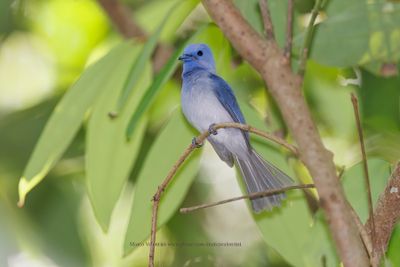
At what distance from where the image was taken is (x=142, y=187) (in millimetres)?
2018

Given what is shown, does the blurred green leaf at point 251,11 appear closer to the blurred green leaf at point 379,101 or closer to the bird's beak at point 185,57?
the bird's beak at point 185,57

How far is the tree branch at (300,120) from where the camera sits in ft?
4.16

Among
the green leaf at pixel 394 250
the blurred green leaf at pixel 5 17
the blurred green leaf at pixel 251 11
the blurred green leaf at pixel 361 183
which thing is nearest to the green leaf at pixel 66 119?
the blurred green leaf at pixel 251 11

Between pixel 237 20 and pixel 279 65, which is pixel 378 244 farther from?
pixel 237 20

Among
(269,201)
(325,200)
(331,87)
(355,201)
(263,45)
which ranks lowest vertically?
(331,87)

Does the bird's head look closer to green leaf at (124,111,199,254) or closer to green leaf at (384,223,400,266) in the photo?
green leaf at (124,111,199,254)

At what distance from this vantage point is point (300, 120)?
1.42m

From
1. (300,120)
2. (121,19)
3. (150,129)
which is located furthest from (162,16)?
(300,120)

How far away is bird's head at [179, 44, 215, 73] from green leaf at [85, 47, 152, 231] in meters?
0.32

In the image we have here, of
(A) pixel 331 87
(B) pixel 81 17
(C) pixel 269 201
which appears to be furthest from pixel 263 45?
A: (B) pixel 81 17

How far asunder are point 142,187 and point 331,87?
1000mm

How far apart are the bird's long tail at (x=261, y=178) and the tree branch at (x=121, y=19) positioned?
1384 mm

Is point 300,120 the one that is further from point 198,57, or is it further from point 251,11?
point 251,11

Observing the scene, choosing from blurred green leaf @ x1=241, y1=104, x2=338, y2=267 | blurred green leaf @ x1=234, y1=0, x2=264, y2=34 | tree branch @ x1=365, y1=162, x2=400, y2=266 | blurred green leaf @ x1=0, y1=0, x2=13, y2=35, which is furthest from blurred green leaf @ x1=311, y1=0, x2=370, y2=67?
blurred green leaf @ x1=0, y1=0, x2=13, y2=35
